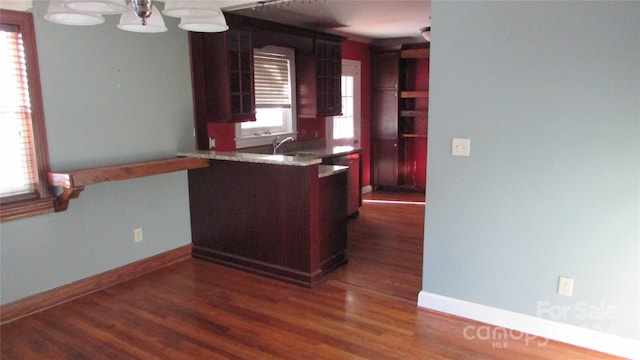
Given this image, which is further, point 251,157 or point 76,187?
point 251,157

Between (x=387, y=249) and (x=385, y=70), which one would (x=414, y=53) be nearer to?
(x=385, y=70)

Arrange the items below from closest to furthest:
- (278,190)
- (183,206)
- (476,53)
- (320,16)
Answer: (476,53), (278,190), (183,206), (320,16)

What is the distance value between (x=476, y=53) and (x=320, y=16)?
243 cm

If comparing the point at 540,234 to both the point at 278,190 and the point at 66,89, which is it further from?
the point at 66,89

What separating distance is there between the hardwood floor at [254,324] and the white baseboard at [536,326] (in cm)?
6

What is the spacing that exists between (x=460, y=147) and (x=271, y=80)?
2.87 metres

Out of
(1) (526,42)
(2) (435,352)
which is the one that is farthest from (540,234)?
(1) (526,42)

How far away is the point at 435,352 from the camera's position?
2.58 meters

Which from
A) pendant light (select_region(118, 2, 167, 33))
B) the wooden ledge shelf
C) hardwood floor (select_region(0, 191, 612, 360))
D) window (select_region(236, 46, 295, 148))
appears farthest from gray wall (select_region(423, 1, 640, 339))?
window (select_region(236, 46, 295, 148))

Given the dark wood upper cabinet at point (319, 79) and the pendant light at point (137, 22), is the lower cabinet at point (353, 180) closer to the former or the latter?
the dark wood upper cabinet at point (319, 79)

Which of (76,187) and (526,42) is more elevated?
(526,42)

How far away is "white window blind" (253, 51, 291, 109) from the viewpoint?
497 cm

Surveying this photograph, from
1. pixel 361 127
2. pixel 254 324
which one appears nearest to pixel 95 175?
pixel 254 324

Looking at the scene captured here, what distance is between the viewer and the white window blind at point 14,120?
2.87 metres
